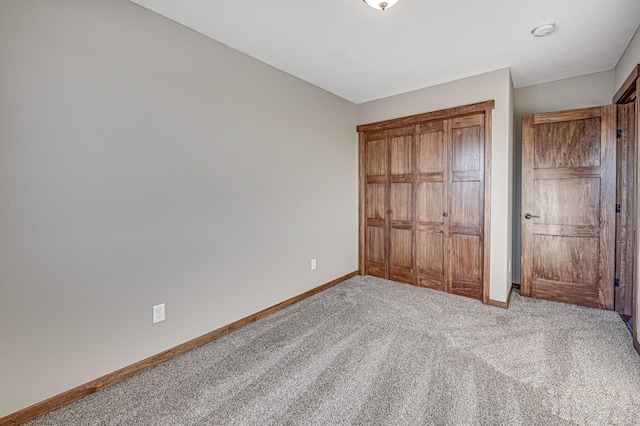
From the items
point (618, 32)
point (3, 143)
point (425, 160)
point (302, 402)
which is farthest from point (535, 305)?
point (3, 143)

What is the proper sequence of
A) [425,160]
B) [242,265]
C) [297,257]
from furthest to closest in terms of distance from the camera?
[425,160] < [297,257] < [242,265]

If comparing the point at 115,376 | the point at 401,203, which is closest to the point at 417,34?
the point at 401,203

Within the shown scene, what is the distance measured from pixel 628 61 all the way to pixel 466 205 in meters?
1.83

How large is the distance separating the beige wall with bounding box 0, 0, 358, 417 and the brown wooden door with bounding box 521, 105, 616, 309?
2.83 metres

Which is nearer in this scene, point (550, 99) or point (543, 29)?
point (543, 29)

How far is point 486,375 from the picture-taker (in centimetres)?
192

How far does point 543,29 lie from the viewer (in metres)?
2.28

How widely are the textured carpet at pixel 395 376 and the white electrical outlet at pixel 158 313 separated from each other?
0.34 meters

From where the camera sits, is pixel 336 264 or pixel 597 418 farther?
pixel 336 264

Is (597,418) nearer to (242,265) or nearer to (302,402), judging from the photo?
(302,402)

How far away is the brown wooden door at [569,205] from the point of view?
2.98 meters

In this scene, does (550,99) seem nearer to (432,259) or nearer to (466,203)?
(466,203)

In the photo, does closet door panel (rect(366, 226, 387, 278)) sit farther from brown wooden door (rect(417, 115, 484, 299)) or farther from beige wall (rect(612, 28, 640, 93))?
beige wall (rect(612, 28, 640, 93))

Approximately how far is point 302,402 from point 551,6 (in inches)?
122
